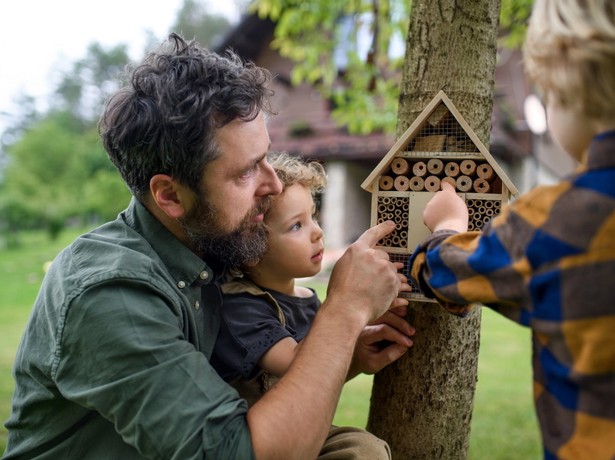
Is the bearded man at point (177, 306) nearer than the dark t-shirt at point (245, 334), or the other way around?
the bearded man at point (177, 306)

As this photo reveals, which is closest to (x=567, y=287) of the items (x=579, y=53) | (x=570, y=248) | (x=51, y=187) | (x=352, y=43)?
(x=570, y=248)

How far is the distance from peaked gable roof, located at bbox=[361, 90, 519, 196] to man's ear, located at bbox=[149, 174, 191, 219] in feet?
1.81

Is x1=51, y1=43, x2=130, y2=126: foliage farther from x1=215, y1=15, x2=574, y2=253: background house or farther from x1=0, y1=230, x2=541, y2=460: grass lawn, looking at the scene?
x1=0, y1=230, x2=541, y2=460: grass lawn

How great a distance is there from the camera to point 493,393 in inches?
243

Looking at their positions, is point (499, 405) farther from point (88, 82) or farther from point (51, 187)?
point (88, 82)

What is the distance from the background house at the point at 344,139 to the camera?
13.7 m

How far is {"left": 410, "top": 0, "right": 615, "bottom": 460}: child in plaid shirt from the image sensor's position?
1244 mm

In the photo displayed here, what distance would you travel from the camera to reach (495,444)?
4930 mm

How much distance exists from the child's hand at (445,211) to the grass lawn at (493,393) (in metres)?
3.35

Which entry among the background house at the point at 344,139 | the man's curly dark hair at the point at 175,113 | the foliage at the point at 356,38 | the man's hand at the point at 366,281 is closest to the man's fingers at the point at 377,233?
the man's hand at the point at 366,281

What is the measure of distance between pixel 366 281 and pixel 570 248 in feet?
2.33

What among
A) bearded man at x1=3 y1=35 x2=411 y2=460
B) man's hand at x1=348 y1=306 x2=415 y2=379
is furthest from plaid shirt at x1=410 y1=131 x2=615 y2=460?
man's hand at x1=348 y1=306 x2=415 y2=379

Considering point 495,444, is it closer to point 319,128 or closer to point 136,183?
point 136,183

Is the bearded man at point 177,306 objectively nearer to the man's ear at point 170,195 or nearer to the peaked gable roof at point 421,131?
the man's ear at point 170,195
